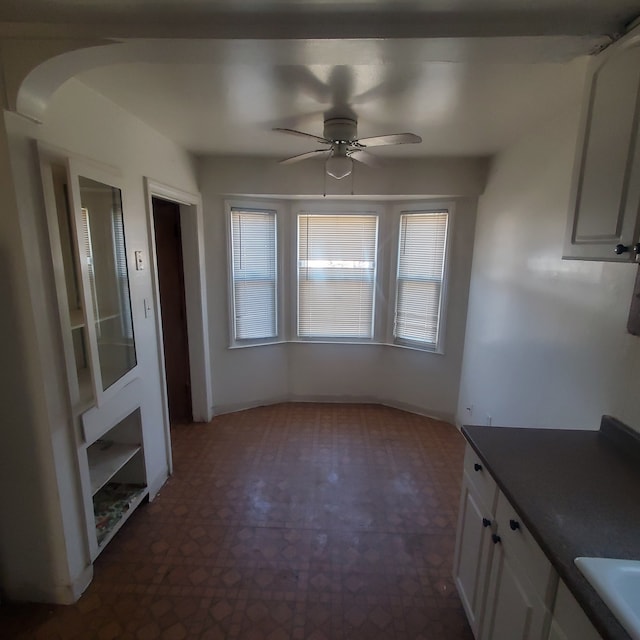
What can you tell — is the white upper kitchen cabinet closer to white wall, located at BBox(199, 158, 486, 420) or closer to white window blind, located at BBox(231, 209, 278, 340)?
white wall, located at BBox(199, 158, 486, 420)

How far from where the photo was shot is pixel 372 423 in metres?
3.63

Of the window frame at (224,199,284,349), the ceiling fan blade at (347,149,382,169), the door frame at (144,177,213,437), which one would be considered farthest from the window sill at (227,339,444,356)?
the ceiling fan blade at (347,149,382,169)

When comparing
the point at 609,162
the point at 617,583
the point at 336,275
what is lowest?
the point at 617,583

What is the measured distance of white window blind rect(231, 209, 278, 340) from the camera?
3.49 meters

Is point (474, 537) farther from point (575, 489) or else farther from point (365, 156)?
point (365, 156)

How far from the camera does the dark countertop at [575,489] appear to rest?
94 centimetres

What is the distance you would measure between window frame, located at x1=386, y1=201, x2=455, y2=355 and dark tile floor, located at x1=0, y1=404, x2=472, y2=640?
939 millimetres

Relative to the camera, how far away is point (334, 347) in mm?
3945

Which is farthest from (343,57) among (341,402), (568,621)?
(341,402)

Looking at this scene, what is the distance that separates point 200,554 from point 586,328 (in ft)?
7.65

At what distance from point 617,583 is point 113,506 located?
2434mm

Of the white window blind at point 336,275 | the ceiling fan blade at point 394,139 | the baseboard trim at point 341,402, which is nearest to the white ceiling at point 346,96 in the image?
the ceiling fan blade at point 394,139

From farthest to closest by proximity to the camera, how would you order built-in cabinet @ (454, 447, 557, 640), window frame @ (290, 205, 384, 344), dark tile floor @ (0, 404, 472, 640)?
window frame @ (290, 205, 384, 344) < dark tile floor @ (0, 404, 472, 640) < built-in cabinet @ (454, 447, 557, 640)

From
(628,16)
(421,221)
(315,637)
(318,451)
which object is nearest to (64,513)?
(315,637)
